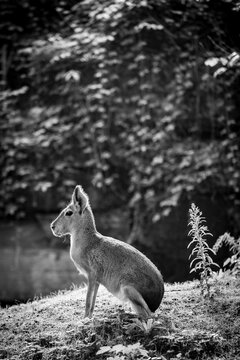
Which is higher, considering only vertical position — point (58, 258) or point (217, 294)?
point (217, 294)

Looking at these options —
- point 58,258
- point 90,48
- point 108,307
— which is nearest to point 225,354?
point 108,307

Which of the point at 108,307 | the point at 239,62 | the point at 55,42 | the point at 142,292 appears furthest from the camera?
the point at 55,42

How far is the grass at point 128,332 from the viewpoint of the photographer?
388 centimetres

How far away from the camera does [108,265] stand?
4531 millimetres

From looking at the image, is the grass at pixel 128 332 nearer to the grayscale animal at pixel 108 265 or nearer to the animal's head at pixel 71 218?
the grayscale animal at pixel 108 265

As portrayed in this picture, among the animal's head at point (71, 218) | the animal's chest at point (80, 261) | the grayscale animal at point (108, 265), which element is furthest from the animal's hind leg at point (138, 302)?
the animal's head at point (71, 218)

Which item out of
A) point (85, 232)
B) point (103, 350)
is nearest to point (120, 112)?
point (85, 232)

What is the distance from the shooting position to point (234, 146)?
9.56m

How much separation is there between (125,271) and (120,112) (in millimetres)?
7199

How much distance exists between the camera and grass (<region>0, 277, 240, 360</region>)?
3.88m

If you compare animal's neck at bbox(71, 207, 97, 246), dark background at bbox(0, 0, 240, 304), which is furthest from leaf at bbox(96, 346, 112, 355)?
dark background at bbox(0, 0, 240, 304)

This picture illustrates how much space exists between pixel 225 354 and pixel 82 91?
8.49m

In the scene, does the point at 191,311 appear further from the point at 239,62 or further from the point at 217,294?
the point at 239,62

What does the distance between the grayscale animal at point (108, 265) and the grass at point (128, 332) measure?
24cm
